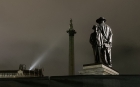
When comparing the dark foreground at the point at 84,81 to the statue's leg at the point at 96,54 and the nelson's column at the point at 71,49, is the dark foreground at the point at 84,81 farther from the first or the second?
the nelson's column at the point at 71,49

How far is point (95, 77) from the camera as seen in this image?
4.84m

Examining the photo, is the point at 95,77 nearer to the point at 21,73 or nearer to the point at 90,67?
the point at 90,67

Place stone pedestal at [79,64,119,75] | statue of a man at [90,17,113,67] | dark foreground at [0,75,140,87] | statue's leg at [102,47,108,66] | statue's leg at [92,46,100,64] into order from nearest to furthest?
dark foreground at [0,75,140,87]
stone pedestal at [79,64,119,75]
statue's leg at [92,46,100,64]
statue of a man at [90,17,113,67]
statue's leg at [102,47,108,66]

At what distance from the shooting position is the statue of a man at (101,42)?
10.0 metres

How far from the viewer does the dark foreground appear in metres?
4.73

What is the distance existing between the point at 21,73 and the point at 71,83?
2377 inches

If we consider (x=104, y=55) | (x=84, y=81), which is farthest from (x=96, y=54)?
(x=84, y=81)

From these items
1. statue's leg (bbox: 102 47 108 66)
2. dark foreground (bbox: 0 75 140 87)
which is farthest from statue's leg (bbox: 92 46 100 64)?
dark foreground (bbox: 0 75 140 87)

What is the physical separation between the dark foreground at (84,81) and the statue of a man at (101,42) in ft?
16.8

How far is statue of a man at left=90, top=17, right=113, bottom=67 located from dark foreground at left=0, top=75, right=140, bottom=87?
5107 mm

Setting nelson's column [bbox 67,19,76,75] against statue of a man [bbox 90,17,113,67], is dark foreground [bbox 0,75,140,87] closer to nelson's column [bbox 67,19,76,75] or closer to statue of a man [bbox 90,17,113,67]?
statue of a man [bbox 90,17,113,67]

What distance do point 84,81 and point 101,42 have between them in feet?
18.3

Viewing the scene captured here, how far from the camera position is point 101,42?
1020 cm

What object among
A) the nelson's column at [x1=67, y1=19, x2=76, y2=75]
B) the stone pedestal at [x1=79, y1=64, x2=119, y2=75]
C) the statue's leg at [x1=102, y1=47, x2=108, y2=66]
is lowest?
the stone pedestal at [x1=79, y1=64, x2=119, y2=75]
